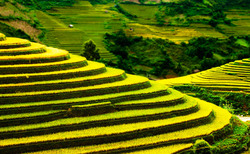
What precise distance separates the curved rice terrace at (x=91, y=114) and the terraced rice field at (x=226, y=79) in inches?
279

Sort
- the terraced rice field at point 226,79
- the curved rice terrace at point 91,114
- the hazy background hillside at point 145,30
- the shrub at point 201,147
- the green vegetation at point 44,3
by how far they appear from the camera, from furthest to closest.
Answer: the green vegetation at point 44,3, the hazy background hillside at point 145,30, the terraced rice field at point 226,79, the shrub at point 201,147, the curved rice terrace at point 91,114

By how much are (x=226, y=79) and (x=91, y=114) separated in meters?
15.3

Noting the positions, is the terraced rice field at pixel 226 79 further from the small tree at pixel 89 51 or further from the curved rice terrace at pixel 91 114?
the small tree at pixel 89 51

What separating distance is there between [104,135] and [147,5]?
41479 millimetres

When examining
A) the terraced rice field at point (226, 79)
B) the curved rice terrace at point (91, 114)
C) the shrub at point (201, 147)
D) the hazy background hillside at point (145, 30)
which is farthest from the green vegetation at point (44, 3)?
the shrub at point (201, 147)

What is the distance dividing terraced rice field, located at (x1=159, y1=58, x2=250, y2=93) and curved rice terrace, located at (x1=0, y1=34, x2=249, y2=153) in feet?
23.2

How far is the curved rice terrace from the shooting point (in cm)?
1161

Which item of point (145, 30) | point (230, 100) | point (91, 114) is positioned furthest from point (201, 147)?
point (145, 30)

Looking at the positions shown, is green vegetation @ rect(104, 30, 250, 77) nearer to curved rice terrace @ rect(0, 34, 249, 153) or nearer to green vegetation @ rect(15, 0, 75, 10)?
green vegetation @ rect(15, 0, 75, 10)

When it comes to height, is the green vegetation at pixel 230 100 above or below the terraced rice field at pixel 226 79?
below

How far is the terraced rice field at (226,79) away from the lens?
74.0 feet

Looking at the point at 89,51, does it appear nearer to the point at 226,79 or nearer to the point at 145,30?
the point at 226,79

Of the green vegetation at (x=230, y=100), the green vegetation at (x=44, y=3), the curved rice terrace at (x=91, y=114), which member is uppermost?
the green vegetation at (x=44, y=3)

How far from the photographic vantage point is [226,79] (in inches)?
949
